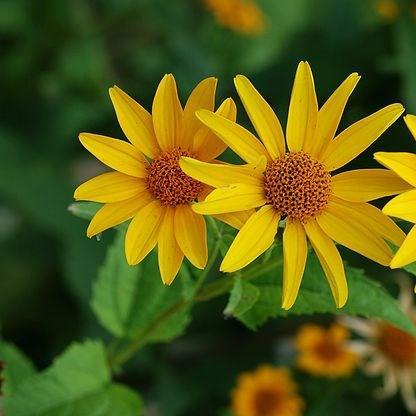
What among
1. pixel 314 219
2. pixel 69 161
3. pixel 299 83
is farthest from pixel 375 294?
pixel 69 161

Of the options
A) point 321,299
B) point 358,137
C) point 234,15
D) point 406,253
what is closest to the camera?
point 406,253

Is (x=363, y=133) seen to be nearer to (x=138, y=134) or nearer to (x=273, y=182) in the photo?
(x=273, y=182)

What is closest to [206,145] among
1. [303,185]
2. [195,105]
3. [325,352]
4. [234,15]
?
[195,105]

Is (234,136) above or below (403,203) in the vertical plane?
above

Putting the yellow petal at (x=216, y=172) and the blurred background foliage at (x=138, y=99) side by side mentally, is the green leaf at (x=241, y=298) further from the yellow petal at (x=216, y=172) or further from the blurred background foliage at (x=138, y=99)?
the blurred background foliage at (x=138, y=99)

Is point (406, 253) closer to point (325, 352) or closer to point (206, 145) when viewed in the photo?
point (206, 145)

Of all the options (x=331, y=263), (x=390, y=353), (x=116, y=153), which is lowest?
(x=390, y=353)

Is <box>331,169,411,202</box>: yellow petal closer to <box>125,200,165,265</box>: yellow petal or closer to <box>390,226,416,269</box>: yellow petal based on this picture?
<box>390,226,416,269</box>: yellow petal
